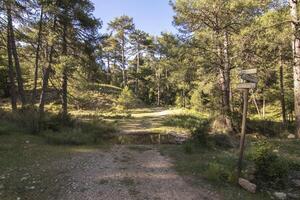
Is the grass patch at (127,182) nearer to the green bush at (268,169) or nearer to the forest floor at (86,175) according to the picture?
the forest floor at (86,175)

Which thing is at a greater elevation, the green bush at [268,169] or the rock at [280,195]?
the green bush at [268,169]

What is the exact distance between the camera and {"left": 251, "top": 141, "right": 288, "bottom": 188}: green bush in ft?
20.9

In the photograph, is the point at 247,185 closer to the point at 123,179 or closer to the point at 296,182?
the point at 296,182

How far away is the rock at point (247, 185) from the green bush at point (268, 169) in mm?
423

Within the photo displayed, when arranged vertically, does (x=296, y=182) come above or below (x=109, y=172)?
below

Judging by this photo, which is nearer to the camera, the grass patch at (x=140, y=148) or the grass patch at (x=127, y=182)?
the grass patch at (x=127, y=182)

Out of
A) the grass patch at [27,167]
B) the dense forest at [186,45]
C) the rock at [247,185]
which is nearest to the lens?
the grass patch at [27,167]

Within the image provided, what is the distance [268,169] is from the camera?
20.9 feet

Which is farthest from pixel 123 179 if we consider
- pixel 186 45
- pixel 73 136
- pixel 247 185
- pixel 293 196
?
pixel 186 45

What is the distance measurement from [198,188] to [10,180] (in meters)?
3.89

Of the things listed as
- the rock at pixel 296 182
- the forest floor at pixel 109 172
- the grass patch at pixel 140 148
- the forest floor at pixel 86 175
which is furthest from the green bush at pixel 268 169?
the grass patch at pixel 140 148

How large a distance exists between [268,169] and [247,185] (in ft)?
2.35

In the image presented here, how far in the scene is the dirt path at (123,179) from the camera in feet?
18.3

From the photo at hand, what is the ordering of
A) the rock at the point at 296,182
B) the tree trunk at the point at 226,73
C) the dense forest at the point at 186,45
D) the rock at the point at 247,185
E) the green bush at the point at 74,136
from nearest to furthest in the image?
the rock at the point at 247,185, the rock at the point at 296,182, the green bush at the point at 74,136, the dense forest at the point at 186,45, the tree trunk at the point at 226,73
